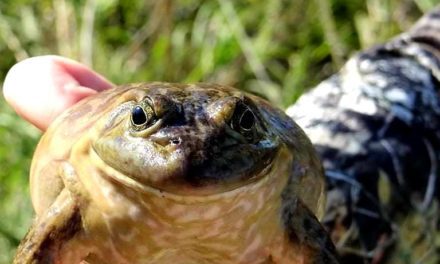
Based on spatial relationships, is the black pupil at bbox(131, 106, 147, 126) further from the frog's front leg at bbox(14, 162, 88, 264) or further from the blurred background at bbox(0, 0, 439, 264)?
the blurred background at bbox(0, 0, 439, 264)

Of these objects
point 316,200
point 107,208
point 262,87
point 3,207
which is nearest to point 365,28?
point 262,87

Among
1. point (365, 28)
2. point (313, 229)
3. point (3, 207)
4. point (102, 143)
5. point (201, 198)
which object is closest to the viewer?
point (201, 198)

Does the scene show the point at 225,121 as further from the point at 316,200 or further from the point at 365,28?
the point at 365,28

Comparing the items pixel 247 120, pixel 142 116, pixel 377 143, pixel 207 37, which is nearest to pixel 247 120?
pixel 247 120

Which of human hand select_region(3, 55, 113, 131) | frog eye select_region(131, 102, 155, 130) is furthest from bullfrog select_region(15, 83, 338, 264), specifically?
human hand select_region(3, 55, 113, 131)

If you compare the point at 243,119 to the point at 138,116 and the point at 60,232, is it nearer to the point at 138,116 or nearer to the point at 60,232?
the point at 138,116

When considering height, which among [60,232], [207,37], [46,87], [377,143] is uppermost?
[46,87]
